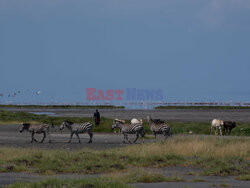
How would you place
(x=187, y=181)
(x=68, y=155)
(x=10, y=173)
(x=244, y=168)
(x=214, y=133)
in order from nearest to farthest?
(x=187, y=181) → (x=10, y=173) → (x=244, y=168) → (x=68, y=155) → (x=214, y=133)

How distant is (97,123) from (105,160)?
3005cm

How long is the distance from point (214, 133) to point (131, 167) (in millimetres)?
27091

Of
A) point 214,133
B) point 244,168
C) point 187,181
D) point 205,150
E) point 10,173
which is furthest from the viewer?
point 214,133

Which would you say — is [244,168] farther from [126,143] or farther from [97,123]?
[97,123]

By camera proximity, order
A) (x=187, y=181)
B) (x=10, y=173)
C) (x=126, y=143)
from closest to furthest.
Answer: (x=187, y=181)
(x=10, y=173)
(x=126, y=143)

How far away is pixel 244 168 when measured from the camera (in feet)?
74.0

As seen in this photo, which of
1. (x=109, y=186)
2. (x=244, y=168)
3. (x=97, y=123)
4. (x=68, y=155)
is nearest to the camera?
(x=109, y=186)

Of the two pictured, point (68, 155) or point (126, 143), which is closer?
point (68, 155)

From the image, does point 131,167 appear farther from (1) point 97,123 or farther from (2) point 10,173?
(1) point 97,123

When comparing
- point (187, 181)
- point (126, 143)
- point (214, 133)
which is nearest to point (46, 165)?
point (187, 181)

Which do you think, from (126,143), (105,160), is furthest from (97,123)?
(105,160)

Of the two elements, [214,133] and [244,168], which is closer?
[244,168]

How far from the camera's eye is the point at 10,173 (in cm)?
2092

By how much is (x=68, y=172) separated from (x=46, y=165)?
1.06 m
